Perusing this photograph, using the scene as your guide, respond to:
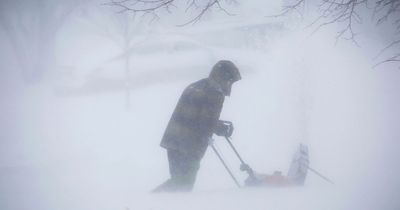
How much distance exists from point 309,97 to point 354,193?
9.14 metres

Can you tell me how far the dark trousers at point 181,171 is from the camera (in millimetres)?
4094

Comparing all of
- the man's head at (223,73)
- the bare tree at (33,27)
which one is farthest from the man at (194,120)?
the bare tree at (33,27)

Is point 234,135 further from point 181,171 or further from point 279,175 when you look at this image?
point 181,171

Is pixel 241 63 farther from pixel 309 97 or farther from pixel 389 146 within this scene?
pixel 389 146

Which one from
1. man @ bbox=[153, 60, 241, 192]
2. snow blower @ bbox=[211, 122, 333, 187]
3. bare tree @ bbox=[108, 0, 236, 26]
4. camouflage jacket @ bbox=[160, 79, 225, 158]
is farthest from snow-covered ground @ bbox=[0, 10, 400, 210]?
bare tree @ bbox=[108, 0, 236, 26]

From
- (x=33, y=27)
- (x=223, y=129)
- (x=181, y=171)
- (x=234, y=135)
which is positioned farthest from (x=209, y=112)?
(x=33, y=27)

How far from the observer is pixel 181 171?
413 centimetres

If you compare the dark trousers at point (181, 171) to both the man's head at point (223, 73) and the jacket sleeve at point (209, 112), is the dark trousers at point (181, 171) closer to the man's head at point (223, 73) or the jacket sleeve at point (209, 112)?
the jacket sleeve at point (209, 112)

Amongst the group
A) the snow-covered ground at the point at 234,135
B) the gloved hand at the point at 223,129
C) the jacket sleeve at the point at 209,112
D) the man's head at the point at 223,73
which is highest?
the man's head at the point at 223,73

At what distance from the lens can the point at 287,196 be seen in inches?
146

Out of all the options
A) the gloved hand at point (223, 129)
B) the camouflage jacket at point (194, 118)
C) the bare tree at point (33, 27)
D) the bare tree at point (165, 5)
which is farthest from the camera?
the bare tree at point (33, 27)

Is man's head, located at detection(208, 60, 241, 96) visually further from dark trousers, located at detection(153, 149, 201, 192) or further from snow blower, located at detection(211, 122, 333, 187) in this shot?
dark trousers, located at detection(153, 149, 201, 192)

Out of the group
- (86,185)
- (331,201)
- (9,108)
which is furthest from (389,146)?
(9,108)

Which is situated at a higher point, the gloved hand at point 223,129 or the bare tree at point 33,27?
the bare tree at point 33,27
